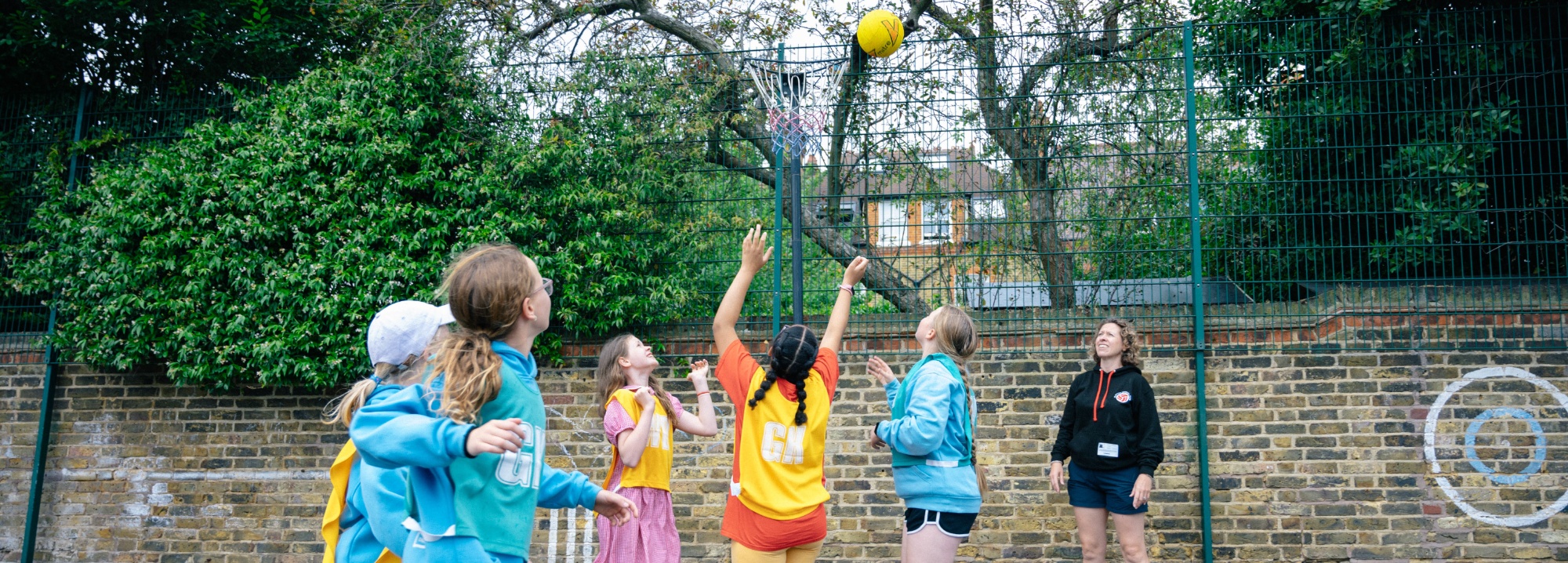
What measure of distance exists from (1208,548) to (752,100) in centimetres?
440

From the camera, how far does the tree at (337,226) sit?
6820 mm

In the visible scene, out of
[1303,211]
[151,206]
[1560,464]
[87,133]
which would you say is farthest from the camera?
[87,133]

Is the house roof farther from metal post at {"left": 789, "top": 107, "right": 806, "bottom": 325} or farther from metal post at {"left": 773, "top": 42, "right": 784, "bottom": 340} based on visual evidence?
metal post at {"left": 789, "top": 107, "right": 806, "bottom": 325}

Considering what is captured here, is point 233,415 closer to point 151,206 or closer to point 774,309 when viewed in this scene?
point 151,206

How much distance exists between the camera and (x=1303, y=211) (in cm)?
666

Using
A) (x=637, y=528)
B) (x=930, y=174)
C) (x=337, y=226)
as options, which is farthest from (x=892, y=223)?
(x=337, y=226)

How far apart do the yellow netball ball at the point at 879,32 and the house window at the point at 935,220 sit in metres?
1.22

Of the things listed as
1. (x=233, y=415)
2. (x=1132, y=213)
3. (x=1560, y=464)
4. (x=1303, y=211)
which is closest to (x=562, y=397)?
(x=233, y=415)

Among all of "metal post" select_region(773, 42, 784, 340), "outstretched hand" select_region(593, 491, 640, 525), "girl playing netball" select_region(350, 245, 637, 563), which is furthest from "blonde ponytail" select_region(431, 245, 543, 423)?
"metal post" select_region(773, 42, 784, 340)

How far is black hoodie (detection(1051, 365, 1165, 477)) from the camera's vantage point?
545 cm

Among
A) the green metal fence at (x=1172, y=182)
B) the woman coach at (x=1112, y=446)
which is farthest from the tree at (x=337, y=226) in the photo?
the woman coach at (x=1112, y=446)

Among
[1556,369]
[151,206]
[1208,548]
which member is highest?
[151,206]

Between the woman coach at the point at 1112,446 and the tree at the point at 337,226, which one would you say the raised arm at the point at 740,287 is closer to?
the woman coach at the point at 1112,446

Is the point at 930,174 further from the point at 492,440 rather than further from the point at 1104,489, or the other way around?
the point at 492,440
